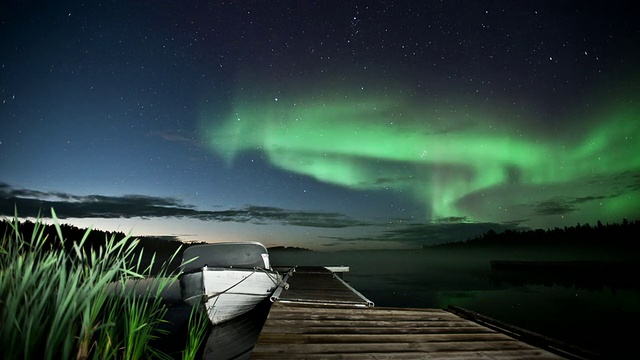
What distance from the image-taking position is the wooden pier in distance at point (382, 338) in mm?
3625

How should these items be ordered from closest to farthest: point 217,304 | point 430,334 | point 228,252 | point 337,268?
point 430,334 < point 217,304 < point 228,252 < point 337,268

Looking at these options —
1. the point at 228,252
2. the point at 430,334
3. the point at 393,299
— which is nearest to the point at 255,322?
the point at 228,252

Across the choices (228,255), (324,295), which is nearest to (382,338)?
(324,295)

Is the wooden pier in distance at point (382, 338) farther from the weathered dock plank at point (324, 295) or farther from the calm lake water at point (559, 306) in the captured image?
the calm lake water at point (559, 306)

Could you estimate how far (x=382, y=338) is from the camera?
4258 millimetres

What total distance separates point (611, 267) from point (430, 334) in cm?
4325

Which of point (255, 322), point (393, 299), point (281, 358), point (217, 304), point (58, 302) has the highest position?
point (58, 302)

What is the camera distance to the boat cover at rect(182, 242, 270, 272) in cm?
1021

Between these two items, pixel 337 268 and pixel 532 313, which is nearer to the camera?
pixel 532 313

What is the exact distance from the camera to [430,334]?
4.50 metres

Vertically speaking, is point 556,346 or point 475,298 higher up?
point 556,346

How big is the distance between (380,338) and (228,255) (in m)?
7.10

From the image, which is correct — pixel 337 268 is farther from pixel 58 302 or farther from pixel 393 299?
pixel 58 302

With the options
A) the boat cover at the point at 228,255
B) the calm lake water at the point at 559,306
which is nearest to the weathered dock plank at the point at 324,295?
the boat cover at the point at 228,255
